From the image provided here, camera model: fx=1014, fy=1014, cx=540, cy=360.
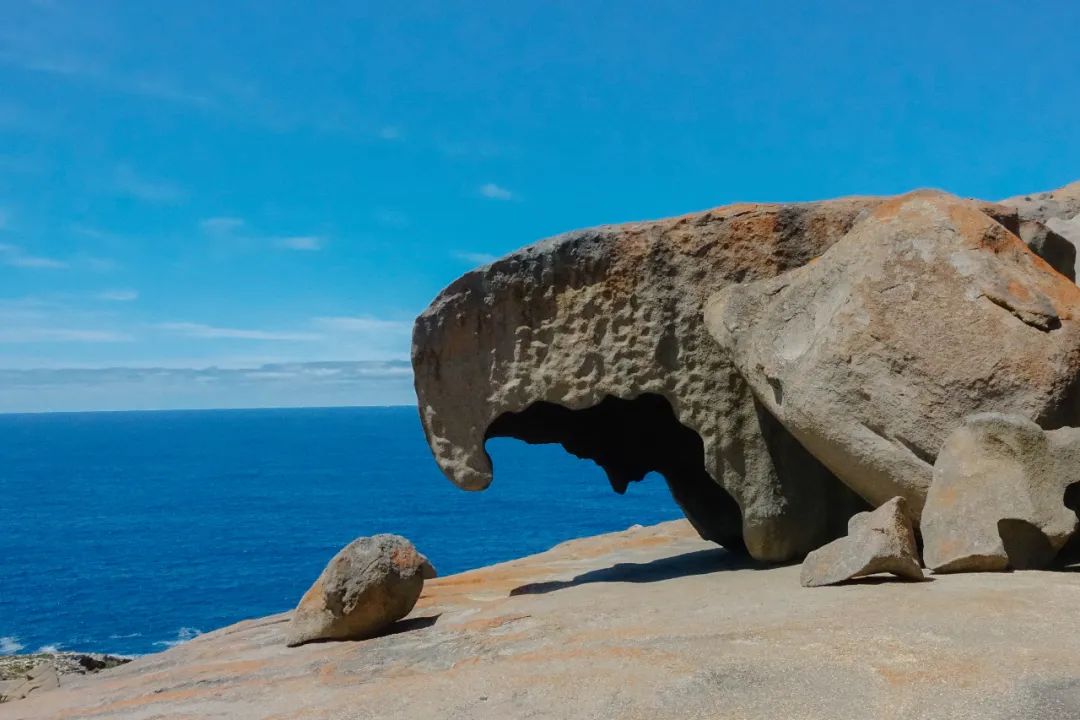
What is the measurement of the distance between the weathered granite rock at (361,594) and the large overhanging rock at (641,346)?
4.01 feet

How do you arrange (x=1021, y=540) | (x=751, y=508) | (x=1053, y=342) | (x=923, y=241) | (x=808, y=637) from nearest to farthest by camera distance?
(x=808, y=637), (x=1021, y=540), (x=1053, y=342), (x=923, y=241), (x=751, y=508)

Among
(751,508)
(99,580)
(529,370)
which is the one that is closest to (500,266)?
(529,370)

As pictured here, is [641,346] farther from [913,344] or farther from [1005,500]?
[1005,500]

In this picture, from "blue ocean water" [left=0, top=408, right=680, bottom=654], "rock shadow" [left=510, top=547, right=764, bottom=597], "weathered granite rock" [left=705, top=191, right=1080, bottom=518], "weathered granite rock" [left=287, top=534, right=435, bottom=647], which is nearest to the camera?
"weathered granite rock" [left=705, top=191, right=1080, bottom=518]

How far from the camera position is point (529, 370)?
31.1ft

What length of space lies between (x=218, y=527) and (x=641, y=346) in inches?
1980

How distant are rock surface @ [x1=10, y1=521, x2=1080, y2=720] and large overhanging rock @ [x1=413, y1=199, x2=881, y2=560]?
33.9 inches

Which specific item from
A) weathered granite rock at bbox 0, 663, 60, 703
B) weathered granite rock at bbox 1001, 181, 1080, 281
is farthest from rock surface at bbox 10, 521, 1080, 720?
weathered granite rock at bbox 1001, 181, 1080, 281

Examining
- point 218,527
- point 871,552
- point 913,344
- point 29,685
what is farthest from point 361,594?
point 218,527

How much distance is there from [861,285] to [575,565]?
5440 millimetres

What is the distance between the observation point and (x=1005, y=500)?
659 centimetres

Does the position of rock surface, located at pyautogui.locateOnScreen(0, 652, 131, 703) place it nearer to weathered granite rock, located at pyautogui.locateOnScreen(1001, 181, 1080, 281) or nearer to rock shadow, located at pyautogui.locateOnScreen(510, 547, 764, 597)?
rock shadow, located at pyautogui.locateOnScreen(510, 547, 764, 597)

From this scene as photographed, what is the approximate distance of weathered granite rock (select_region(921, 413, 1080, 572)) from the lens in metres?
6.50

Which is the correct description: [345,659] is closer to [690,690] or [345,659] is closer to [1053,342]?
[690,690]
